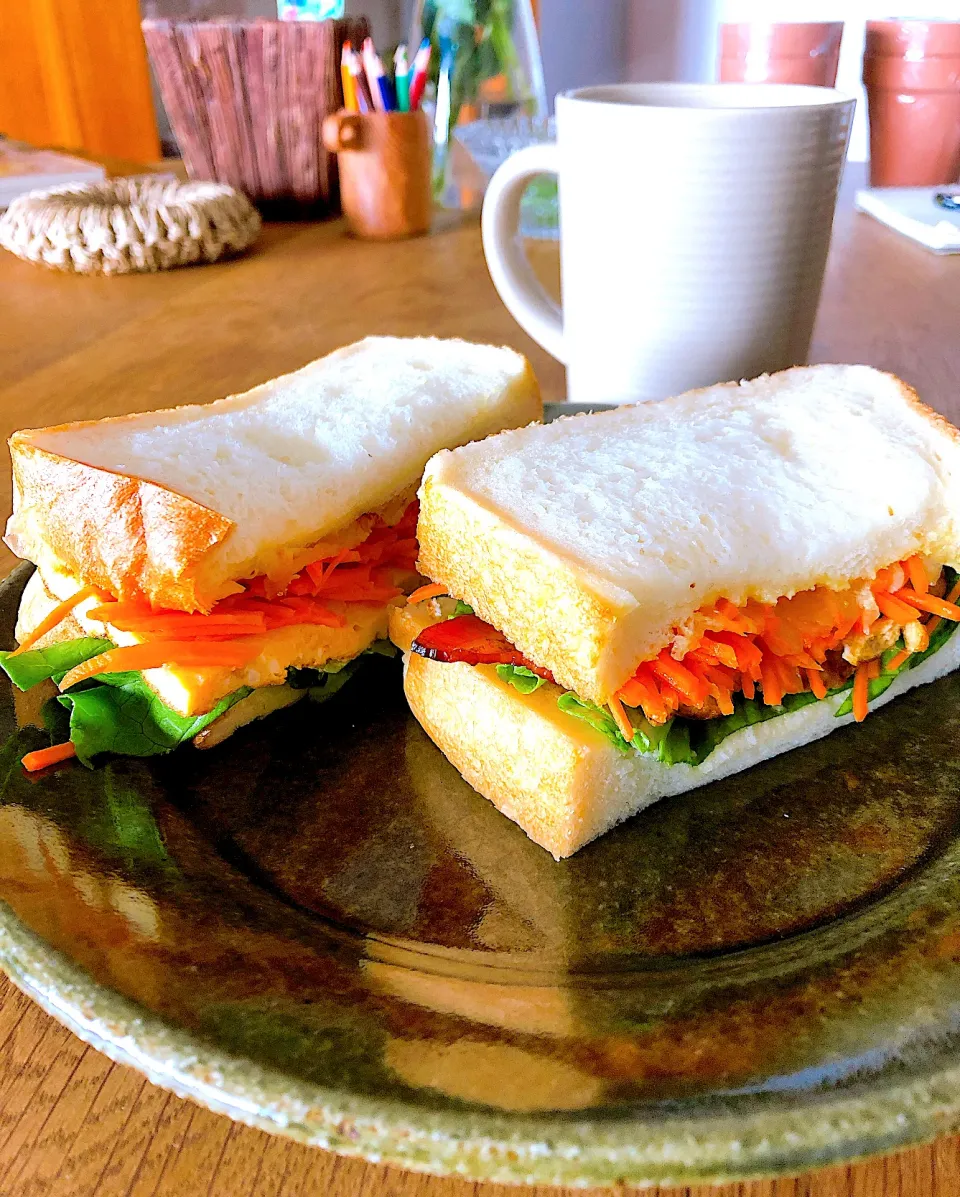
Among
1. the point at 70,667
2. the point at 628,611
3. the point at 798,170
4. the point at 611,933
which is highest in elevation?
the point at 798,170

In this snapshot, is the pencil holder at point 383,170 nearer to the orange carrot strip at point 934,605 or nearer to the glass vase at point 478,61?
the glass vase at point 478,61

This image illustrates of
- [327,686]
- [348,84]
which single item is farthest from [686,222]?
[348,84]

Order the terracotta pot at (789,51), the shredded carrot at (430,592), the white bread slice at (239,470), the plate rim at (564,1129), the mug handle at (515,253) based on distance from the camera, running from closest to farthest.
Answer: the plate rim at (564,1129)
the white bread slice at (239,470)
the shredded carrot at (430,592)
the mug handle at (515,253)
the terracotta pot at (789,51)

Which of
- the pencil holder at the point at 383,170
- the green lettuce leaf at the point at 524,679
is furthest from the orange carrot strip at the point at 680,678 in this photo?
the pencil holder at the point at 383,170

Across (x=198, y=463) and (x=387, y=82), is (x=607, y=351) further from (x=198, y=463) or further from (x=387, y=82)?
(x=387, y=82)

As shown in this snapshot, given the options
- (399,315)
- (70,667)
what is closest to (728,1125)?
(70,667)

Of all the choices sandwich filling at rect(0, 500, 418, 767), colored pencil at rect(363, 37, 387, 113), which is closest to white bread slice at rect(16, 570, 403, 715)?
sandwich filling at rect(0, 500, 418, 767)

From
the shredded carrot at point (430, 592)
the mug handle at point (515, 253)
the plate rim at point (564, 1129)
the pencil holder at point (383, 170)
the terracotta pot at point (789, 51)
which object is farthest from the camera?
the terracotta pot at point (789, 51)

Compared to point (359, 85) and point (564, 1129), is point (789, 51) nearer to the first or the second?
A: point (359, 85)
